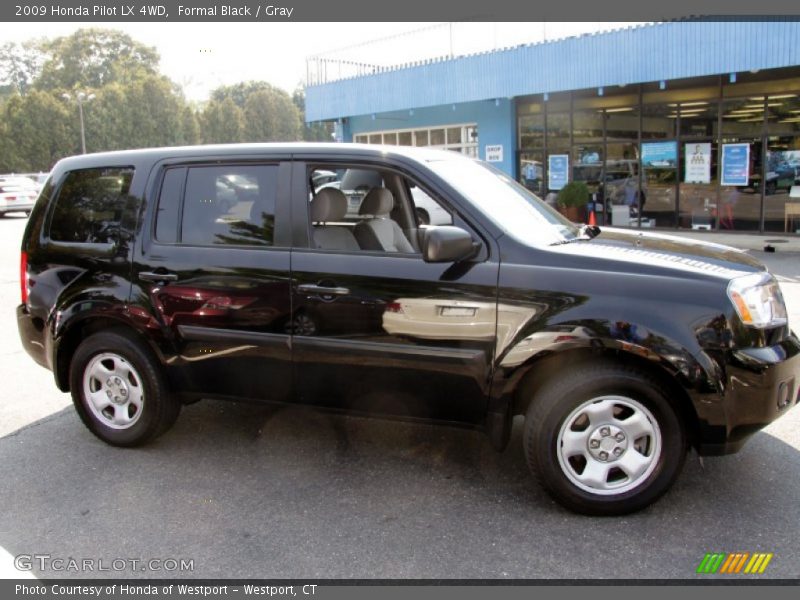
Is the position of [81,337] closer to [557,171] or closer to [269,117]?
[557,171]

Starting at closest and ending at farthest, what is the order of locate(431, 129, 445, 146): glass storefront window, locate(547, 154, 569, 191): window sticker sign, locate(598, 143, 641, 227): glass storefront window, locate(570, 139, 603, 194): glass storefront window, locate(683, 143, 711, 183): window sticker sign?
1. locate(683, 143, 711, 183): window sticker sign
2. locate(598, 143, 641, 227): glass storefront window
3. locate(570, 139, 603, 194): glass storefront window
4. locate(547, 154, 569, 191): window sticker sign
5. locate(431, 129, 445, 146): glass storefront window

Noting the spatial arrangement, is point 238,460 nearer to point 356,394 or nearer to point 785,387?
point 356,394

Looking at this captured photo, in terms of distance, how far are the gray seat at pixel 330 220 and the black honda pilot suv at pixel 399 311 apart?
17 mm

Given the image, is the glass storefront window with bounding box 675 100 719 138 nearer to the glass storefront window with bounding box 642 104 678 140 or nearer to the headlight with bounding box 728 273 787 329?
the glass storefront window with bounding box 642 104 678 140

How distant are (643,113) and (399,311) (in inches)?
586

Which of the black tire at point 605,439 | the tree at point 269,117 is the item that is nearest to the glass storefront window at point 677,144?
the black tire at point 605,439

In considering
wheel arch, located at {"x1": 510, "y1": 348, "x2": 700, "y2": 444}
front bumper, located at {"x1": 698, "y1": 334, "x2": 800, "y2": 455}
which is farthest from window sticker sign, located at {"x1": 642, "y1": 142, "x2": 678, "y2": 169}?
wheel arch, located at {"x1": 510, "y1": 348, "x2": 700, "y2": 444}

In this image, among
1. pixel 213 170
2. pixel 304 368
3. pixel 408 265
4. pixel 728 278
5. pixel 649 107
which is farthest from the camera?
pixel 649 107

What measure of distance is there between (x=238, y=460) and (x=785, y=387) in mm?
3058

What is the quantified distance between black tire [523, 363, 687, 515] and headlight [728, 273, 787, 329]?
546 millimetres

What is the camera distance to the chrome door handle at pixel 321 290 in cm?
380

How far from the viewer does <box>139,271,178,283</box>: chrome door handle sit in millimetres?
4203
